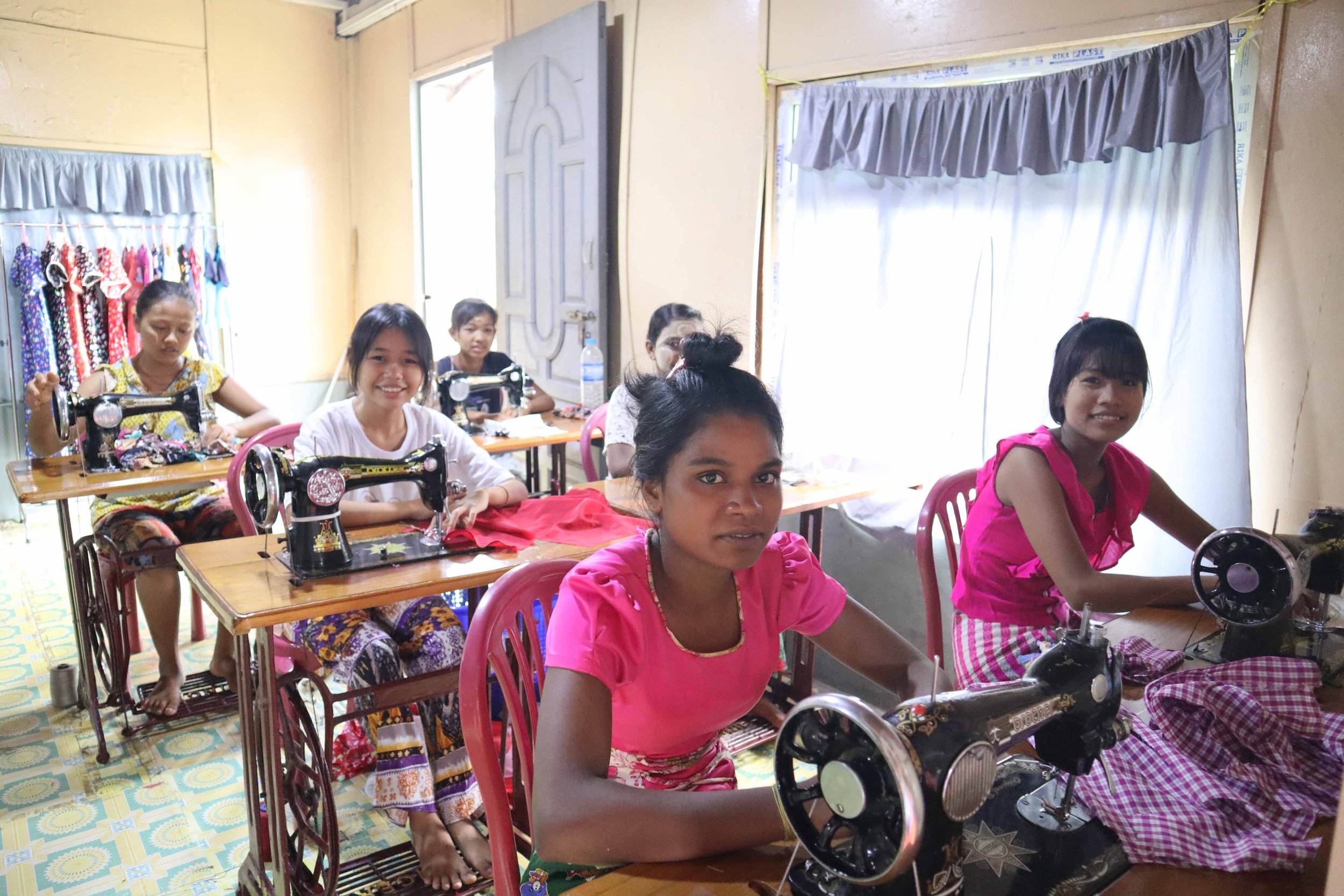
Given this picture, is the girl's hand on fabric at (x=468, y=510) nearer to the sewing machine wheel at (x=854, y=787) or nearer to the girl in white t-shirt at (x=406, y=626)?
the girl in white t-shirt at (x=406, y=626)

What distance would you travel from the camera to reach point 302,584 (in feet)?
6.61

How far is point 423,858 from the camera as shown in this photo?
2.21 meters

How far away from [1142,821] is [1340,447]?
5.11ft

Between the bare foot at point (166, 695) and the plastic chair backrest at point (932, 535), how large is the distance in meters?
2.43

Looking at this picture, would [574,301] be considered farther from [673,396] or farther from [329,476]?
[673,396]

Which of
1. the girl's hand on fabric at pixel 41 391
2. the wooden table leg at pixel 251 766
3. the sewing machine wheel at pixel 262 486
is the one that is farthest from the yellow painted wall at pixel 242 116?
the wooden table leg at pixel 251 766

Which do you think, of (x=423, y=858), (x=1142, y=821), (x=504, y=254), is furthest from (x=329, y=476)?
(x=504, y=254)

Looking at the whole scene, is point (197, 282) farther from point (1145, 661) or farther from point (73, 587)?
point (1145, 661)

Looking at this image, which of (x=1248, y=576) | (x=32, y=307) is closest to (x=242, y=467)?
(x=1248, y=576)

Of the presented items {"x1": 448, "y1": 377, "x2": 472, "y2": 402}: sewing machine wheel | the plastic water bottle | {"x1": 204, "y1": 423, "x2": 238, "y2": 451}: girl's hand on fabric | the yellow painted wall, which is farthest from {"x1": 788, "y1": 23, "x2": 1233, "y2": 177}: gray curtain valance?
the yellow painted wall

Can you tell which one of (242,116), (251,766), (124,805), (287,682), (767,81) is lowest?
(124,805)

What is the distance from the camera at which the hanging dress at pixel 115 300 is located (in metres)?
5.27

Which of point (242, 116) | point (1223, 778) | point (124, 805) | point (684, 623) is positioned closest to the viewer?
point (1223, 778)

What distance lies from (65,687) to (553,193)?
2.84 m
